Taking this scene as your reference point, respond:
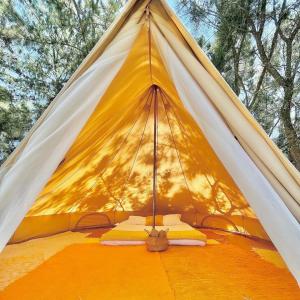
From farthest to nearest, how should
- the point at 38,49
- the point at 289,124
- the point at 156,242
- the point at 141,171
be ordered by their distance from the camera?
the point at 38,49
the point at 289,124
the point at 141,171
the point at 156,242

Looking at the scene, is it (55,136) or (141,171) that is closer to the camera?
(55,136)

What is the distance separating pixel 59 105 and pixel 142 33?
0.74 metres

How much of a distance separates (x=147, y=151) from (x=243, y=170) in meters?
2.46

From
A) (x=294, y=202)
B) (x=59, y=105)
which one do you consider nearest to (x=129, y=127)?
(x=59, y=105)

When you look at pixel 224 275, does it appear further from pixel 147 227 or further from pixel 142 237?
pixel 147 227

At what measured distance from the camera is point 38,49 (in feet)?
17.7

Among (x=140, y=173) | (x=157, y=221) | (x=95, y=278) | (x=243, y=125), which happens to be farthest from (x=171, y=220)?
(x=243, y=125)

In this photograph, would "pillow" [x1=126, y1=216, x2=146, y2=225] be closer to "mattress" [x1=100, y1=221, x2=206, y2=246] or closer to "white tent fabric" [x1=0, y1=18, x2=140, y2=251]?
"mattress" [x1=100, y1=221, x2=206, y2=246]

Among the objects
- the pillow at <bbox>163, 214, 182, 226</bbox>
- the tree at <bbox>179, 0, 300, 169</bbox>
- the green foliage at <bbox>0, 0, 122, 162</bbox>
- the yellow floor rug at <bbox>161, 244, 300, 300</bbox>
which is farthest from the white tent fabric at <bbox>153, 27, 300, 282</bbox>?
the green foliage at <bbox>0, 0, 122, 162</bbox>

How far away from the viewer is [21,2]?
17.3 feet

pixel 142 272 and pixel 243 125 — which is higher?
pixel 243 125

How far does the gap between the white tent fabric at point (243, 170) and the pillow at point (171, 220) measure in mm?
2424

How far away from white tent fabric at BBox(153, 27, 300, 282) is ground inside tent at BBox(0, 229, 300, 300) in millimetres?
850

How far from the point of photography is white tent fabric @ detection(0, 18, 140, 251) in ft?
4.62
